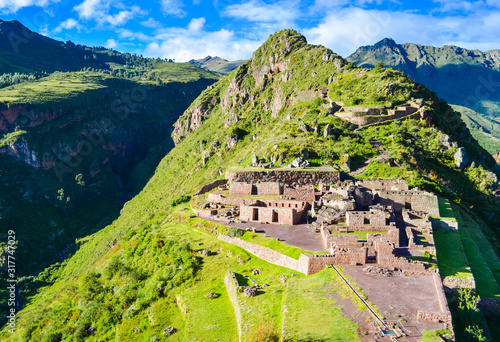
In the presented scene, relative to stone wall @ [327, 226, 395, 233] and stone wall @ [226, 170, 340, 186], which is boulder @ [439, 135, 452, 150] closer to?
stone wall @ [226, 170, 340, 186]

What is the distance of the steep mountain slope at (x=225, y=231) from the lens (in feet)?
74.2

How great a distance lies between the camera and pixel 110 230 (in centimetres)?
9900

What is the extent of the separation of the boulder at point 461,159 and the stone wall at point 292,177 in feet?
71.5

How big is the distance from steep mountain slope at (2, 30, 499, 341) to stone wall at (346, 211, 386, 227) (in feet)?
24.1

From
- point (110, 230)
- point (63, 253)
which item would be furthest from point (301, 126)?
Result: point (63, 253)

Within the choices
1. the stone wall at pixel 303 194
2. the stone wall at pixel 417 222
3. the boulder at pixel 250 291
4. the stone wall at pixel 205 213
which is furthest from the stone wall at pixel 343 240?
the stone wall at pixel 205 213

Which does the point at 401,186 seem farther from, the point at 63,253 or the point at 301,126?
the point at 63,253

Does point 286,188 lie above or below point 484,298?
above

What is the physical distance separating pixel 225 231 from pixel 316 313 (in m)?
15.7

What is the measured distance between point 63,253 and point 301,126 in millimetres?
78010

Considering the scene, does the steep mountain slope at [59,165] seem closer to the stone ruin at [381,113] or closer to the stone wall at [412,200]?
the stone ruin at [381,113]

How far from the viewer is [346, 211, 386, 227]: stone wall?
27.1m

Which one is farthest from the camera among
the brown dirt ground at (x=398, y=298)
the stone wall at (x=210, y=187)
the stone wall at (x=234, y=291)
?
the stone wall at (x=210, y=187)

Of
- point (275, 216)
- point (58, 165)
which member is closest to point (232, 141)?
point (275, 216)
